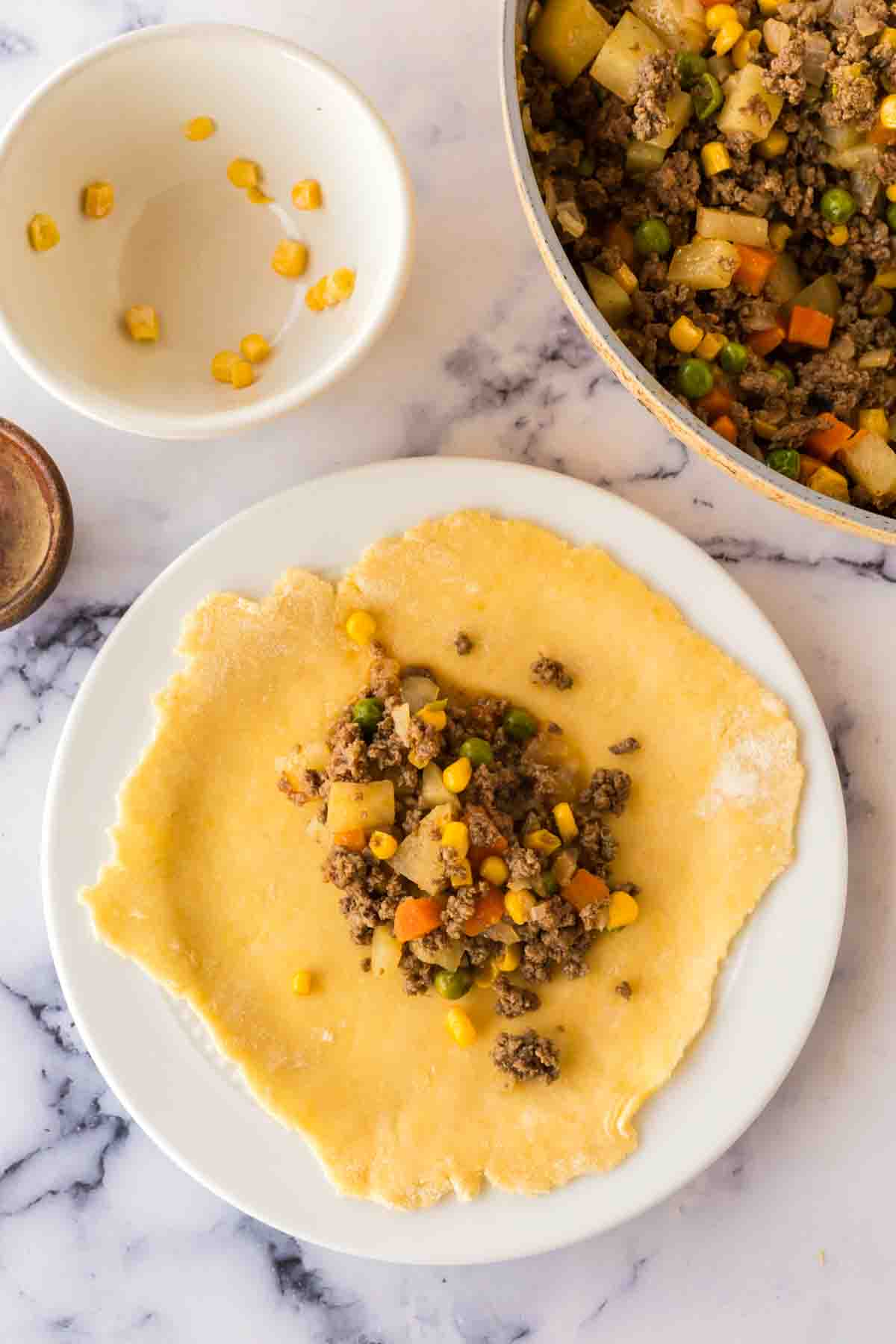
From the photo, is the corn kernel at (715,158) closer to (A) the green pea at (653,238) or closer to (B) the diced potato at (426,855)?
(A) the green pea at (653,238)

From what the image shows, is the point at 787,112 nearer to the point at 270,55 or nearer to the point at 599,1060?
the point at 270,55

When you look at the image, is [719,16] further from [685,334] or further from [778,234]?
[685,334]

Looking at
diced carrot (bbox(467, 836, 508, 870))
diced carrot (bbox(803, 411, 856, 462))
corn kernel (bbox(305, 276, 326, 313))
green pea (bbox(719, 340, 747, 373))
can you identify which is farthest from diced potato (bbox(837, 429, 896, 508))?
corn kernel (bbox(305, 276, 326, 313))

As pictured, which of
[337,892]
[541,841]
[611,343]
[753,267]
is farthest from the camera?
[337,892]

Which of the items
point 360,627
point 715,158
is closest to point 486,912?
point 360,627

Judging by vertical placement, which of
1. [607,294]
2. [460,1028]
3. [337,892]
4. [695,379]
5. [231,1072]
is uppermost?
[607,294]

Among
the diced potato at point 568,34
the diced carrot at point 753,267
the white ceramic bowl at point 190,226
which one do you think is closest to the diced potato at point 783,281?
the diced carrot at point 753,267

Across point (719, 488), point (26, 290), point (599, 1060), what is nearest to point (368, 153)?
point (26, 290)
